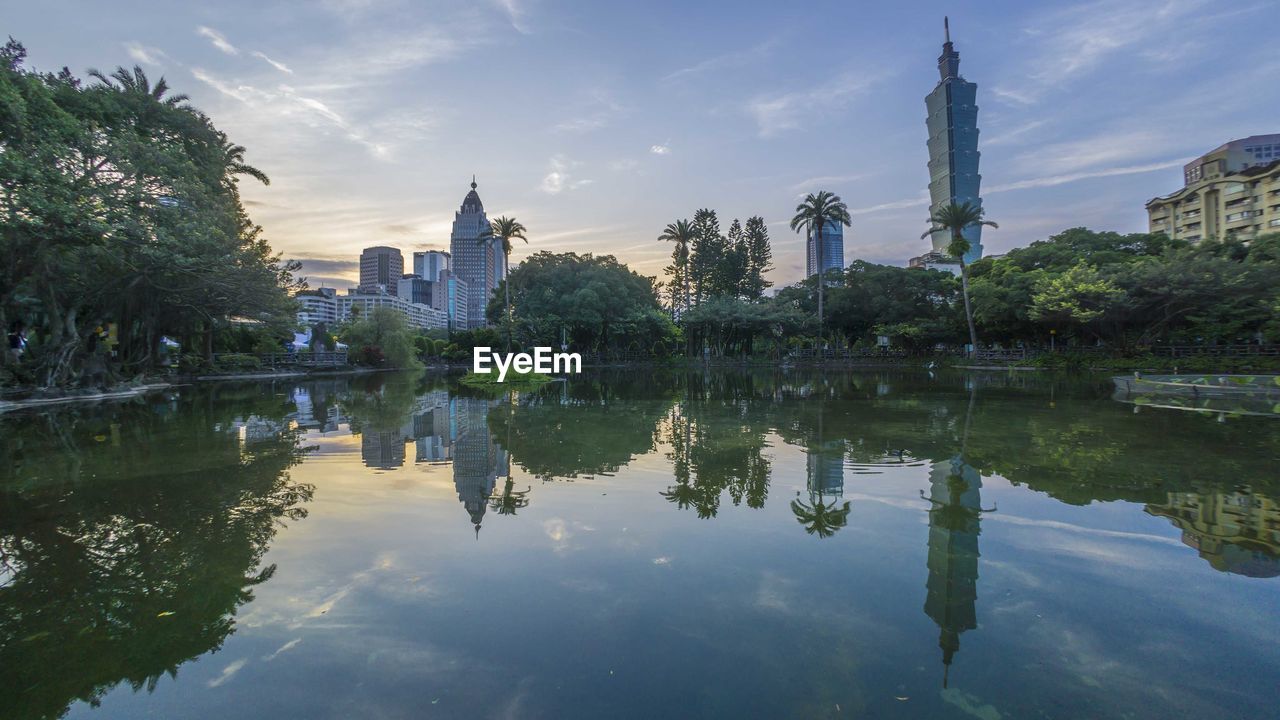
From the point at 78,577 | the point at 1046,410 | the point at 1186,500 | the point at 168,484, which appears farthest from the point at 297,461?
the point at 1046,410

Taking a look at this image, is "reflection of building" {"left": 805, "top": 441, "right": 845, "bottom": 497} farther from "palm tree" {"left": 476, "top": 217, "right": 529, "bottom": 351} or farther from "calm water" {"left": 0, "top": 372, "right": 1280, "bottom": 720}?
"palm tree" {"left": 476, "top": 217, "right": 529, "bottom": 351}

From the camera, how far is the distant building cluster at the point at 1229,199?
2045 inches

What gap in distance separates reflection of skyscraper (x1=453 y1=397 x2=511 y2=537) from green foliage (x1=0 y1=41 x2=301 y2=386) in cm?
1161

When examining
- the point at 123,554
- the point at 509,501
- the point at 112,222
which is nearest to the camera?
the point at 123,554

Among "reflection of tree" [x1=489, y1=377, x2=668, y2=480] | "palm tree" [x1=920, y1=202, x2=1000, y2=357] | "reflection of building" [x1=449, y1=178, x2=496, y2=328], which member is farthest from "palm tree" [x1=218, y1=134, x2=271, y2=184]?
"reflection of building" [x1=449, y1=178, x2=496, y2=328]

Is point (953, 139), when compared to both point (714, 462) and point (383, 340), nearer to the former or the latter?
point (383, 340)

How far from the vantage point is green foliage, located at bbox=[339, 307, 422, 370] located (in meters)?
41.2

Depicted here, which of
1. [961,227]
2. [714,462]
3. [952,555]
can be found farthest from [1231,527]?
[961,227]

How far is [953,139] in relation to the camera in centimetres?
15750

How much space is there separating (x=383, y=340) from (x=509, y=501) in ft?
128

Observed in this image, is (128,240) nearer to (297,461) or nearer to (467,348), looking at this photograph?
(297,461)

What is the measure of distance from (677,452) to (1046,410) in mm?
10702

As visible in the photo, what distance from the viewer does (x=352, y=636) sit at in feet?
11.3

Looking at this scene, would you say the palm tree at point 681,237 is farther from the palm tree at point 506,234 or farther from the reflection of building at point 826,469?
the reflection of building at point 826,469
